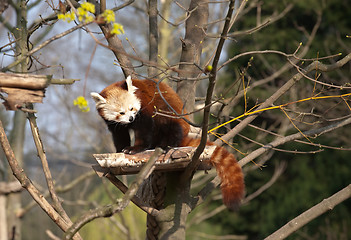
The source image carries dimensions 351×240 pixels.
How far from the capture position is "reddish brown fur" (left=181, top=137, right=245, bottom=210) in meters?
2.75

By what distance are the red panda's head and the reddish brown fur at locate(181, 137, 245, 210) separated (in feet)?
2.32

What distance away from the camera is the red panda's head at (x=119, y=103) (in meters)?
3.28

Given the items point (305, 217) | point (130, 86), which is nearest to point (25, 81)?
point (130, 86)

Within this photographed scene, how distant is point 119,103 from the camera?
3.34 metres

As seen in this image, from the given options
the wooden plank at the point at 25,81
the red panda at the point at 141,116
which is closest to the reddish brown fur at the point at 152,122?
the red panda at the point at 141,116

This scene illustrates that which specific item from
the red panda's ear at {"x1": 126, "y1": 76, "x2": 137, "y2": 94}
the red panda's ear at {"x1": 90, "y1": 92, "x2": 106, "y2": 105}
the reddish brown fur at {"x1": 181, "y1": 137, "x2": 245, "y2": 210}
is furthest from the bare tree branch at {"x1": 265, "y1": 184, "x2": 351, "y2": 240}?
the red panda's ear at {"x1": 90, "y1": 92, "x2": 106, "y2": 105}

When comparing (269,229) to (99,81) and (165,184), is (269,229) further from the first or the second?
(99,81)

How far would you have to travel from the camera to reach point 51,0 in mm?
2807

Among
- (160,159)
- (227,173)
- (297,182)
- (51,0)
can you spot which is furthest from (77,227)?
(297,182)

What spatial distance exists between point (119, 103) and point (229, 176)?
1.03 metres

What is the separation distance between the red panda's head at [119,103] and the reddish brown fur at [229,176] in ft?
2.32

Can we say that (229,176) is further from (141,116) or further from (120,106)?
(120,106)

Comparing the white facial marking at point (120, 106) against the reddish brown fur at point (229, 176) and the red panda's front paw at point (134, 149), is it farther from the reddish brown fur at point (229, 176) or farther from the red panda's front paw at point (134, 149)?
the reddish brown fur at point (229, 176)

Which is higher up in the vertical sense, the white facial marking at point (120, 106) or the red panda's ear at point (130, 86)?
the red panda's ear at point (130, 86)
